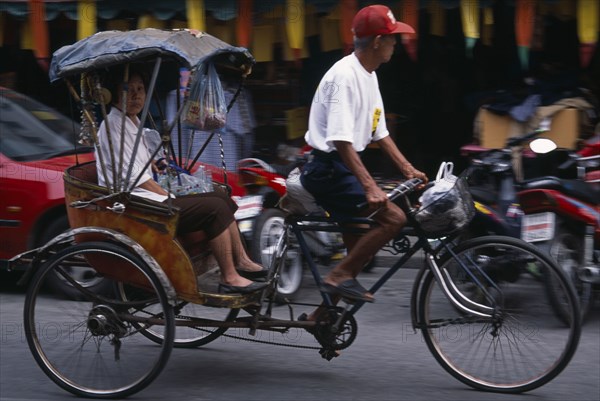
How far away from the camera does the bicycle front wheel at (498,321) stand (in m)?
4.55

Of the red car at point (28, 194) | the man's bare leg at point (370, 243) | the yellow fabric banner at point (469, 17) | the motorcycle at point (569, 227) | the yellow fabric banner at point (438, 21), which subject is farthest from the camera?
the yellow fabric banner at point (438, 21)

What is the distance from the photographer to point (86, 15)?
9.65m

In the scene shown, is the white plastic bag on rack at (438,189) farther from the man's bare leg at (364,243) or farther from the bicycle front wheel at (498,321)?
the bicycle front wheel at (498,321)

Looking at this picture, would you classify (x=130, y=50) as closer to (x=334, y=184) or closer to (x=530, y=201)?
(x=334, y=184)

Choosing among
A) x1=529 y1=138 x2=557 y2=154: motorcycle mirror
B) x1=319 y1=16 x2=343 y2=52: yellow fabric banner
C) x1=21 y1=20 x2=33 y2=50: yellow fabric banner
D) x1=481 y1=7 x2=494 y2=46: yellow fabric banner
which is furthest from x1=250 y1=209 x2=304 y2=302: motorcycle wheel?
x1=21 y1=20 x2=33 y2=50: yellow fabric banner

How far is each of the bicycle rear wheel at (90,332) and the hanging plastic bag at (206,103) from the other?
2.45 feet

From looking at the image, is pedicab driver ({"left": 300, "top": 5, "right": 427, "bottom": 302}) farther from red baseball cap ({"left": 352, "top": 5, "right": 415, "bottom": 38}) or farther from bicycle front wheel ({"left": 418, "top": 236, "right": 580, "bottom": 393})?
bicycle front wheel ({"left": 418, "top": 236, "right": 580, "bottom": 393})

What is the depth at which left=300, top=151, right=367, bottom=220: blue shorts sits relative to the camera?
4691mm

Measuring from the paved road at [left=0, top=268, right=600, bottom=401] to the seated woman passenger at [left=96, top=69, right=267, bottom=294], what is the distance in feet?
1.75

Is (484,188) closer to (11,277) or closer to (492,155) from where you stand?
(492,155)

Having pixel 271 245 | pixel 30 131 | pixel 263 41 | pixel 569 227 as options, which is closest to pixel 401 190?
pixel 271 245

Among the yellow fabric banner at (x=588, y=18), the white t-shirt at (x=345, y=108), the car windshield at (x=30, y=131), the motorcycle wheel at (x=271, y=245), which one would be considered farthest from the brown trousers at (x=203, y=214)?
the yellow fabric banner at (x=588, y=18)

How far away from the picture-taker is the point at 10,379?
195 inches

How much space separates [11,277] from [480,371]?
14.3ft
